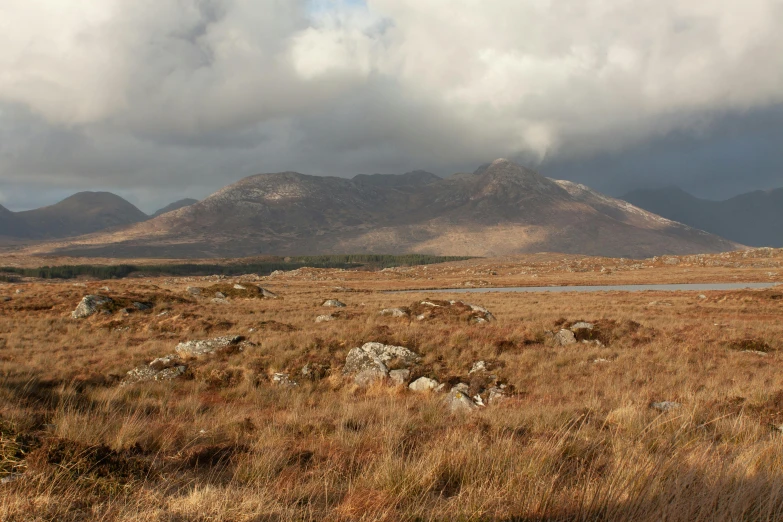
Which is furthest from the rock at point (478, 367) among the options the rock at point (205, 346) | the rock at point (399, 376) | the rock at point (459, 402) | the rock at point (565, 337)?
the rock at point (205, 346)

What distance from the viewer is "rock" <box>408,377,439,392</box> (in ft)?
39.1

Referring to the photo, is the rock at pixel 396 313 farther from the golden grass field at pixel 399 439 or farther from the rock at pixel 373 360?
the rock at pixel 373 360

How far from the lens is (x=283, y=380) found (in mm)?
12859

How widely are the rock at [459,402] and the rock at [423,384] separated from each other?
1352 millimetres

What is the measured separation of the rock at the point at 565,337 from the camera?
17572 mm

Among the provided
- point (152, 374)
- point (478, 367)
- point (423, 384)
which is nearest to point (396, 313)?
point (478, 367)

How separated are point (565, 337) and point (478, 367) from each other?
629cm

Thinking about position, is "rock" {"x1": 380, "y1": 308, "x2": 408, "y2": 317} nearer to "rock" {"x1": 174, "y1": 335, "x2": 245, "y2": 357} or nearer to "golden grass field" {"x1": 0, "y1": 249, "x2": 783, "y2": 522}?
"golden grass field" {"x1": 0, "y1": 249, "x2": 783, "y2": 522}

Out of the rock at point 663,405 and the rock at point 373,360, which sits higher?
the rock at point 663,405

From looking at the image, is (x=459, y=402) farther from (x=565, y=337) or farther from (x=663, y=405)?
(x=565, y=337)

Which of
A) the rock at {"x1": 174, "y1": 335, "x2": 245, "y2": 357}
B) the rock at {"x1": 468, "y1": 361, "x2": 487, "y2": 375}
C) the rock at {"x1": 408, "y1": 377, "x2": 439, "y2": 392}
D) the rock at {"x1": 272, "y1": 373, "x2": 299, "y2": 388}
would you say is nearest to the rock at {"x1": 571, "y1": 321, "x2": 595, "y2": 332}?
the rock at {"x1": 468, "y1": 361, "x2": 487, "y2": 375}

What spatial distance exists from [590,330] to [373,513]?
17.4 meters

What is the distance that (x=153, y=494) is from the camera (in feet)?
12.8

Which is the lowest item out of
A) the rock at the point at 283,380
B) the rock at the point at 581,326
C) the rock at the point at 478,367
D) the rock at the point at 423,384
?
the rock at the point at 283,380
